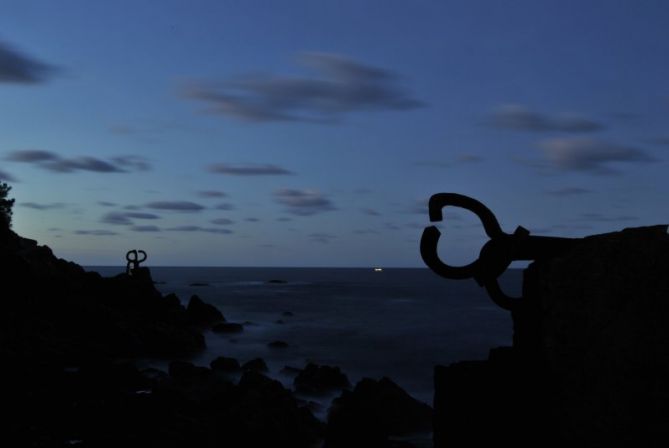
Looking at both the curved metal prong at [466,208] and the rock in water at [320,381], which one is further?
the rock in water at [320,381]

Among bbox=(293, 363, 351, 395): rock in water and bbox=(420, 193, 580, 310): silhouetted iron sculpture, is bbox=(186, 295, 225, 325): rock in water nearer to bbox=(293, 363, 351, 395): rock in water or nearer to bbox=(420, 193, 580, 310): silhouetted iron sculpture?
bbox=(293, 363, 351, 395): rock in water

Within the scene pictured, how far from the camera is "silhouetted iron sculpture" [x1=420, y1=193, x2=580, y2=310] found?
2502 millimetres

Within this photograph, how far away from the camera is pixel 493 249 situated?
2.52m

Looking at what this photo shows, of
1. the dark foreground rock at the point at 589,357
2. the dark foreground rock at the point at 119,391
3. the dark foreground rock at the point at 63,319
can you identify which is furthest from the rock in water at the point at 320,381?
the dark foreground rock at the point at 589,357

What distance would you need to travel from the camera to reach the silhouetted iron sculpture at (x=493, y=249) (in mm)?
2502

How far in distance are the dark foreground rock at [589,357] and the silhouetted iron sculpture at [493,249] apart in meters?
0.07

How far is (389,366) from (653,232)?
31.2m

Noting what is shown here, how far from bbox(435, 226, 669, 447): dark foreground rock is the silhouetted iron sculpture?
73mm

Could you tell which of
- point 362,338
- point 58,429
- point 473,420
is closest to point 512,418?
point 473,420

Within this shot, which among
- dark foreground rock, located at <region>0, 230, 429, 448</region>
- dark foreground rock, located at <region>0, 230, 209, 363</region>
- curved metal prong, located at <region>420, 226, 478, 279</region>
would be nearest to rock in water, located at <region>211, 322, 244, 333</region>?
dark foreground rock, located at <region>0, 230, 209, 363</region>

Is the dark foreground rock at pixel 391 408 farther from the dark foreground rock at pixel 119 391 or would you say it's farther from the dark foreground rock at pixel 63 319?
the dark foreground rock at pixel 63 319

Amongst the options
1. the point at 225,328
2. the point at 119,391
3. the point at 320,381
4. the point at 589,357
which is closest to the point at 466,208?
the point at 589,357

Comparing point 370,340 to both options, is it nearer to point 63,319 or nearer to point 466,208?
point 63,319

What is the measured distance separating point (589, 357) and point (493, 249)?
1.73ft
